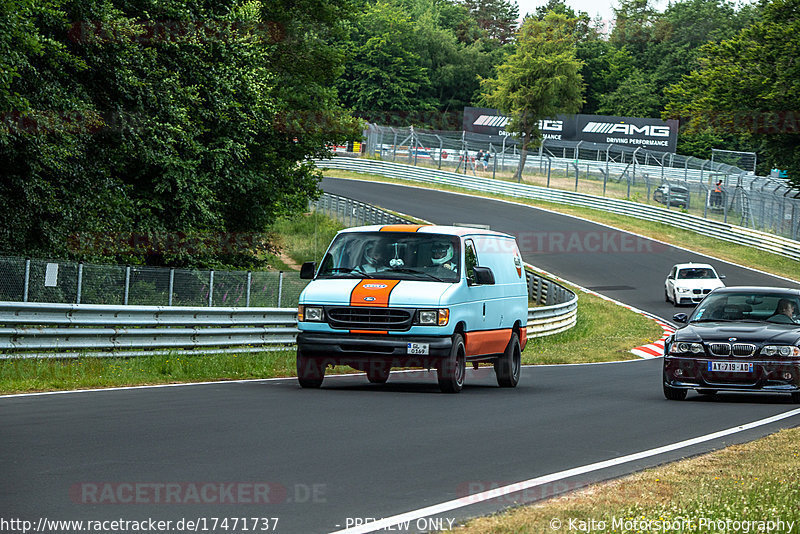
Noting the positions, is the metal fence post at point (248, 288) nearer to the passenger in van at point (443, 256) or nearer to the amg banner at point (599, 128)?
the passenger in van at point (443, 256)

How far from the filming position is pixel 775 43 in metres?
51.4

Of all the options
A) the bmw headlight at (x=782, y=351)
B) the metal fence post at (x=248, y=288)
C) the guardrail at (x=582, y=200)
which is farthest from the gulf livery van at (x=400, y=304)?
the guardrail at (x=582, y=200)

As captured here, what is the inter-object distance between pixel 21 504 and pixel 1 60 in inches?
506

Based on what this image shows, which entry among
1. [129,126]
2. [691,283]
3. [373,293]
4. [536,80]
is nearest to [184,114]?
[129,126]

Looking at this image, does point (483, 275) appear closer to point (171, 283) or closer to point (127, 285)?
point (127, 285)

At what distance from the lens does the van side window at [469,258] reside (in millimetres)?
15438

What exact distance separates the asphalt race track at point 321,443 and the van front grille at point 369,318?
0.89 metres

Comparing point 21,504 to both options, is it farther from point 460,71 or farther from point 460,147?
point 460,71

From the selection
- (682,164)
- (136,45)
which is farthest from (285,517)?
(682,164)

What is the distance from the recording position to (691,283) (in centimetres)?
3944

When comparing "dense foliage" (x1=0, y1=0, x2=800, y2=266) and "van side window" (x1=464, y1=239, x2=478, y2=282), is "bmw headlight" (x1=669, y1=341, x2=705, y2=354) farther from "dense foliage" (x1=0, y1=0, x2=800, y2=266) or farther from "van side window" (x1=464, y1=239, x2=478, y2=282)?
"dense foliage" (x1=0, y1=0, x2=800, y2=266)

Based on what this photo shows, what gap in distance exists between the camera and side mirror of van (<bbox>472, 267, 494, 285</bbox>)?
1532cm

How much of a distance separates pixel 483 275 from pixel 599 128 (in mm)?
81040

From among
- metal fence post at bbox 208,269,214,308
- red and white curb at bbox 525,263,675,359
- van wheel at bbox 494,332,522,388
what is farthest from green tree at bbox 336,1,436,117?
van wheel at bbox 494,332,522,388
